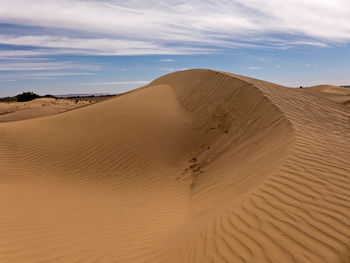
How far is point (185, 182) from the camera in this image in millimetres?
6996

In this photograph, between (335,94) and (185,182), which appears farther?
(335,94)

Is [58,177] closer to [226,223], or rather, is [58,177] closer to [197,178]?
[197,178]

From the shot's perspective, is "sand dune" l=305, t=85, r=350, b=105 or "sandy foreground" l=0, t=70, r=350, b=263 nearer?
"sandy foreground" l=0, t=70, r=350, b=263

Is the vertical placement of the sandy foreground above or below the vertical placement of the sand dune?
below

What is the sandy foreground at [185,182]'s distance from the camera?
320 cm

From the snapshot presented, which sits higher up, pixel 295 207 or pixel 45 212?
pixel 295 207

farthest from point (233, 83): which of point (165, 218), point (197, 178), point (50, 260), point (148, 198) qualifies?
point (50, 260)

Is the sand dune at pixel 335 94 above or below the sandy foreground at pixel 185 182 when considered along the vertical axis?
above

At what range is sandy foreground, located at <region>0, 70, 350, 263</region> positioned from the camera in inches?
126

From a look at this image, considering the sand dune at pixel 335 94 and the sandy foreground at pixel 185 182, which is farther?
the sand dune at pixel 335 94

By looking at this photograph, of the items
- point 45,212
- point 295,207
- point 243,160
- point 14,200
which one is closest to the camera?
point 295,207

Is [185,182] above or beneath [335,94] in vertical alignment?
beneath

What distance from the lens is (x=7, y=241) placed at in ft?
11.6

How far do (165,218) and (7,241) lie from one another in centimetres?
264
